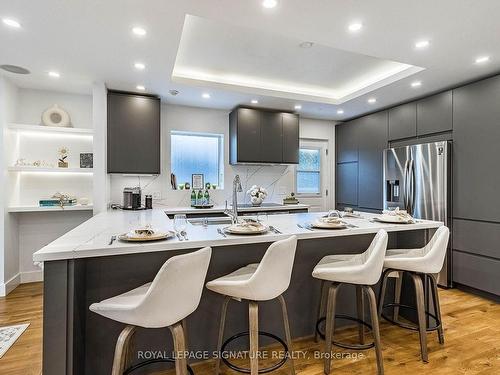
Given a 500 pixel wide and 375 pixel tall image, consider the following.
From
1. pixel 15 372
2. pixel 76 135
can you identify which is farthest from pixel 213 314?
pixel 76 135

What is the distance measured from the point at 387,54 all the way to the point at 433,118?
5.05ft

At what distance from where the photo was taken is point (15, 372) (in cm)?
190

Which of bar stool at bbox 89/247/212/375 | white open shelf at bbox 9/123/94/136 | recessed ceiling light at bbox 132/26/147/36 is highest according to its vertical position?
recessed ceiling light at bbox 132/26/147/36

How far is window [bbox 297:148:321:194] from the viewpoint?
539cm

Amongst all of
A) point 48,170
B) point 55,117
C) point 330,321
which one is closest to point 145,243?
point 330,321

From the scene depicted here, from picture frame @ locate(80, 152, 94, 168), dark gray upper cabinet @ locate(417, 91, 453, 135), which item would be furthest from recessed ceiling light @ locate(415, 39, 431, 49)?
picture frame @ locate(80, 152, 94, 168)

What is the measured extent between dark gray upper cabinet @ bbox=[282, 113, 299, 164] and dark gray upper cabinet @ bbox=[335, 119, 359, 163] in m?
1.14

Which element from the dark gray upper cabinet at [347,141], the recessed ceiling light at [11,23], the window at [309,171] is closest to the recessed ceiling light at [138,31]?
the recessed ceiling light at [11,23]

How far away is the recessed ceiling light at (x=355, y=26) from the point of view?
2.15m

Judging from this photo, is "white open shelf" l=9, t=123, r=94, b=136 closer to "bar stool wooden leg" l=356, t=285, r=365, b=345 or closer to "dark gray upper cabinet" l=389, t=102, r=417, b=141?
"bar stool wooden leg" l=356, t=285, r=365, b=345

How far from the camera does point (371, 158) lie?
4.64 m

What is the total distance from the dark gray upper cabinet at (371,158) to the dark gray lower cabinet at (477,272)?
4.35 ft

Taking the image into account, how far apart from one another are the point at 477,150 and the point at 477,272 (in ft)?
4.55

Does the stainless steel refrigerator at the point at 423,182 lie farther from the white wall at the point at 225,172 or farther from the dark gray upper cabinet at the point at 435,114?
the white wall at the point at 225,172
